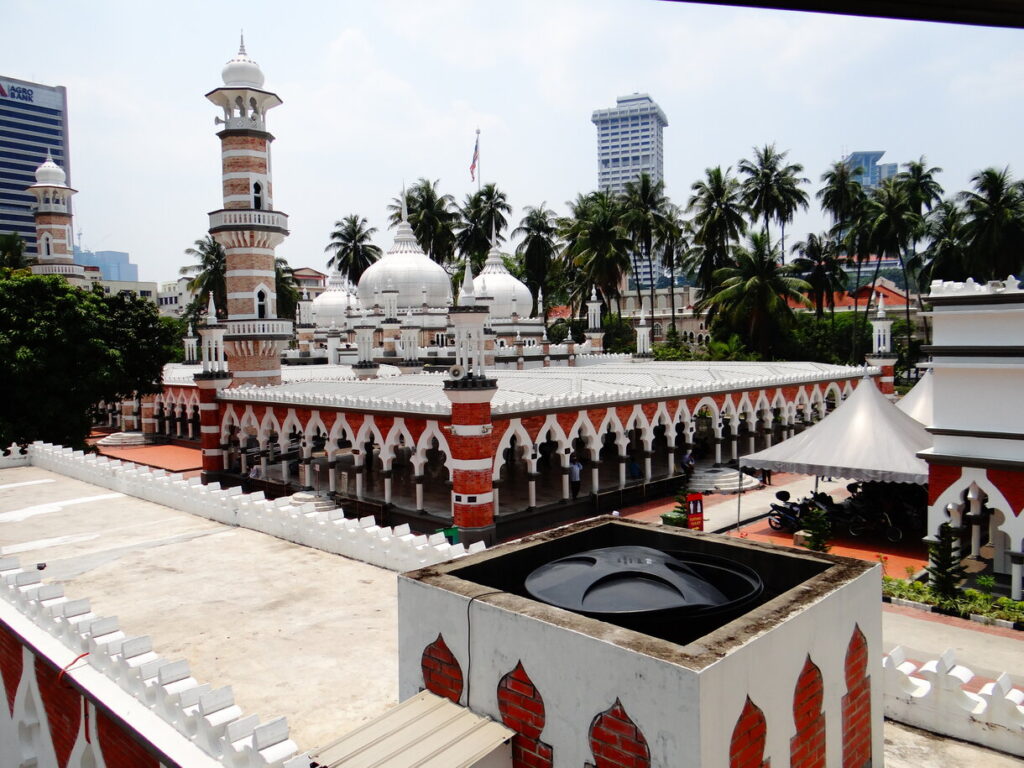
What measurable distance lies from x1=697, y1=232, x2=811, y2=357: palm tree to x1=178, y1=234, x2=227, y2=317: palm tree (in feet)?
120

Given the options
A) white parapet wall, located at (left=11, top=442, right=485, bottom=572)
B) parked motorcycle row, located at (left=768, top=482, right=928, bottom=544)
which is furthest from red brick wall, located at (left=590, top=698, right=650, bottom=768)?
parked motorcycle row, located at (left=768, top=482, right=928, bottom=544)

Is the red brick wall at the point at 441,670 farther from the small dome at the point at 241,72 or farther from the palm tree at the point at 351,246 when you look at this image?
the palm tree at the point at 351,246

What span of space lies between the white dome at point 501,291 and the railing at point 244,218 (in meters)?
21.4

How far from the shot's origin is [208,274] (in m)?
56.3

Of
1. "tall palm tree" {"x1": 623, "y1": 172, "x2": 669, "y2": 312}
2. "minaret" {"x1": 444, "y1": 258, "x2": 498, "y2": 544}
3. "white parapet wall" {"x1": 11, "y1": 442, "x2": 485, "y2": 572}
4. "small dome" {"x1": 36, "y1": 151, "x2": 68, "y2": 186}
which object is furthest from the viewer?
"tall palm tree" {"x1": 623, "y1": 172, "x2": 669, "y2": 312}

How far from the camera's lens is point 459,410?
54.6 ft

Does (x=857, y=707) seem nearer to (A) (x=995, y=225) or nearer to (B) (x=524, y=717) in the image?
(B) (x=524, y=717)

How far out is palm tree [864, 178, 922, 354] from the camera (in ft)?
155

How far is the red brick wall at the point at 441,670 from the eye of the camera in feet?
16.9

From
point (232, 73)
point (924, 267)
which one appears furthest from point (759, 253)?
point (232, 73)

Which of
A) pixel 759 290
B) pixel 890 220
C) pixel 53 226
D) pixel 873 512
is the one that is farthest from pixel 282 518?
pixel 890 220

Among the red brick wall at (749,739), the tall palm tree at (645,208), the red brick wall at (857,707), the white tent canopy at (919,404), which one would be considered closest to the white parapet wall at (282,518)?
the red brick wall at (857,707)

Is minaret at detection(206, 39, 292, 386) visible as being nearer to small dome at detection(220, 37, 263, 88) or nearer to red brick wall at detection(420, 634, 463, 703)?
small dome at detection(220, 37, 263, 88)

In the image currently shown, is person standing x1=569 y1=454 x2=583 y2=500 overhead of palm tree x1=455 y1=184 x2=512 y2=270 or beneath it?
beneath
